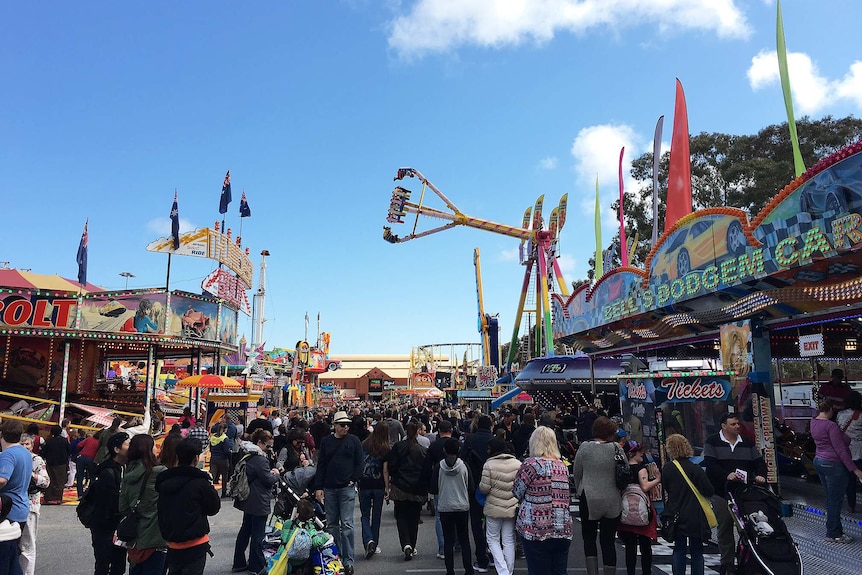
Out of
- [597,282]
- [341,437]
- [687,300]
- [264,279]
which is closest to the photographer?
[341,437]

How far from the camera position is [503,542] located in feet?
18.9

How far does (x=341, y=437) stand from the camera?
681 cm

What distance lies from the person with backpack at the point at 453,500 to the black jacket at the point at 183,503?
257cm

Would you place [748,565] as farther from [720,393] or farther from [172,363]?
[172,363]

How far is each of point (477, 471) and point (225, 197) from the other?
22.4 metres

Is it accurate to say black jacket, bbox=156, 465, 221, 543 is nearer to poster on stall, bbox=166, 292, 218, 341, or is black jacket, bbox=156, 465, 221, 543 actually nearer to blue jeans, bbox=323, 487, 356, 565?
blue jeans, bbox=323, 487, 356, 565

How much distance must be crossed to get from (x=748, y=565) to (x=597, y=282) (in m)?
11.5

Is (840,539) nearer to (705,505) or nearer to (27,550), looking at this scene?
(705,505)

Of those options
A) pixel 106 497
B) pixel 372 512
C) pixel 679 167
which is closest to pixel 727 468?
pixel 372 512

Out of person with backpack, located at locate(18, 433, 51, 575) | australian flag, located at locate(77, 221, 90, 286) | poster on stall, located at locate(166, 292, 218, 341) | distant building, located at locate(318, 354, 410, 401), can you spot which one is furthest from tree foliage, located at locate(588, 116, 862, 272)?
distant building, located at locate(318, 354, 410, 401)

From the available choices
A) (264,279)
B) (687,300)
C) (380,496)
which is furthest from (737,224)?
(264,279)

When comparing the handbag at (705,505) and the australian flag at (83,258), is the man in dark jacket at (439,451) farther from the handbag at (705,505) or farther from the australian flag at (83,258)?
the australian flag at (83,258)

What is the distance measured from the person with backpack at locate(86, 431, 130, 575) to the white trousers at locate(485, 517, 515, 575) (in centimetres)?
333

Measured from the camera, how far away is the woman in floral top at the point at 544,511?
16.0 feet
